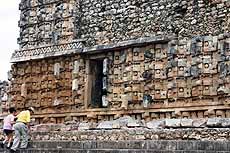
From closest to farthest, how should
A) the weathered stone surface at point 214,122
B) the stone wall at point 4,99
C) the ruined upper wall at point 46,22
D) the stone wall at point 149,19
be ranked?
the weathered stone surface at point 214,122
the stone wall at point 149,19
the ruined upper wall at point 46,22
the stone wall at point 4,99

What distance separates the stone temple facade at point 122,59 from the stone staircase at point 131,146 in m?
3.33

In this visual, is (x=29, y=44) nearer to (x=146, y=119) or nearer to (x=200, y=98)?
(x=146, y=119)

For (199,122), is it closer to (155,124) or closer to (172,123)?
(172,123)

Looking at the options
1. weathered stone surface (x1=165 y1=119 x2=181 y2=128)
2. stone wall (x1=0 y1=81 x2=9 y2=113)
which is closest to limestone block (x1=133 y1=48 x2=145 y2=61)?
weathered stone surface (x1=165 y1=119 x2=181 y2=128)

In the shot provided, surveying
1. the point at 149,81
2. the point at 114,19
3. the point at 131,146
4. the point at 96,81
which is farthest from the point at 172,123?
the point at 114,19

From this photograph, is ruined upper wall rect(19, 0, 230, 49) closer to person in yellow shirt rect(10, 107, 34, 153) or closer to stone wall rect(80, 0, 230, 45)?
stone wall rect(80, 0, 230, 45)

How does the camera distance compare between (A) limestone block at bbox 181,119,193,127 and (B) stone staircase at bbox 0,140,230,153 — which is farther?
(A) limestone block at bbox 181,119,193,127

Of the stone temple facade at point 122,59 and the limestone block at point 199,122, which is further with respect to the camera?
the stone temple facade at point 122,59

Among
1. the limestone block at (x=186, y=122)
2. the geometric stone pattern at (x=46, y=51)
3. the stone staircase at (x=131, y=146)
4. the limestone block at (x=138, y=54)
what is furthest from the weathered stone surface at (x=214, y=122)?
the geometric stone pattern at (x=46, y=51)

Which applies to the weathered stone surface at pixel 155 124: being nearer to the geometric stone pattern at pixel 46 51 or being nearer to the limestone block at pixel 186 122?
the limestone block at pixel 186 122

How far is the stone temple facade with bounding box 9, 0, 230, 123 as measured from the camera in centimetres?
1612

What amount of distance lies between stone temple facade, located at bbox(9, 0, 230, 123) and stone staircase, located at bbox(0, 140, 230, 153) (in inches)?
131

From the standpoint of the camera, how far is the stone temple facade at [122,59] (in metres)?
16.1

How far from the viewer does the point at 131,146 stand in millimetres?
12938
